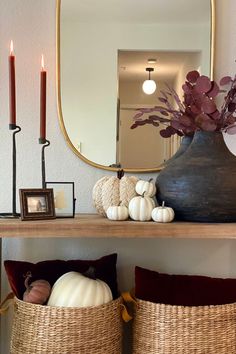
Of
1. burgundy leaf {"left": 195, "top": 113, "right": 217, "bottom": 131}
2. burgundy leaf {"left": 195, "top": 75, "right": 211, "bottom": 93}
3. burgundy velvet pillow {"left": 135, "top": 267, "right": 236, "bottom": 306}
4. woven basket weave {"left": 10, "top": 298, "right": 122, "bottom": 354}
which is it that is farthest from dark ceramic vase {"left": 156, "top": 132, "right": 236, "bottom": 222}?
woven basket weave {"left": 10, "top": 298, "right": 122, "bottom": 354}

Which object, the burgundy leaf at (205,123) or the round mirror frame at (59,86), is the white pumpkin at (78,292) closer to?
the round mirror frame at (59,86)

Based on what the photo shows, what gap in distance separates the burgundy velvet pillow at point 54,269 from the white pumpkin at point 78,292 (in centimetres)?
11

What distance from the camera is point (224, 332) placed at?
3.73 ft

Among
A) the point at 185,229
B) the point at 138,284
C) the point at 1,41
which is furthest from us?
the point at 1,41

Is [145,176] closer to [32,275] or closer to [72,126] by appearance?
[72,126]

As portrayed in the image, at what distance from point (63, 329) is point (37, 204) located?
1.13 ft

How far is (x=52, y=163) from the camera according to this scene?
1.36 m

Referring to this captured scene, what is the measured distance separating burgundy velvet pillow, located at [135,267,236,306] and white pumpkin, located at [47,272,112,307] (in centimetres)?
14

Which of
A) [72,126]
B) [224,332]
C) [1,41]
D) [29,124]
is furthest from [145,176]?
[1,41]

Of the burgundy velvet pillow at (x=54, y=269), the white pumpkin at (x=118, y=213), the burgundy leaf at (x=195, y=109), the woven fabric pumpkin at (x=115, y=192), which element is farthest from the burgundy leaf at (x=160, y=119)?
the burgundy velvet pillow at (x=54, y=269)

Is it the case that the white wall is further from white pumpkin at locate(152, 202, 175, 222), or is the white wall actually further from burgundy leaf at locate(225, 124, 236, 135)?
white pumpkin at locate(152, 202, 175, 222)

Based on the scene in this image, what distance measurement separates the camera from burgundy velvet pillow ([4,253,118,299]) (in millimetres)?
1215

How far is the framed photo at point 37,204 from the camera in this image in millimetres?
1079

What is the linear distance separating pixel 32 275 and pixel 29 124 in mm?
499
